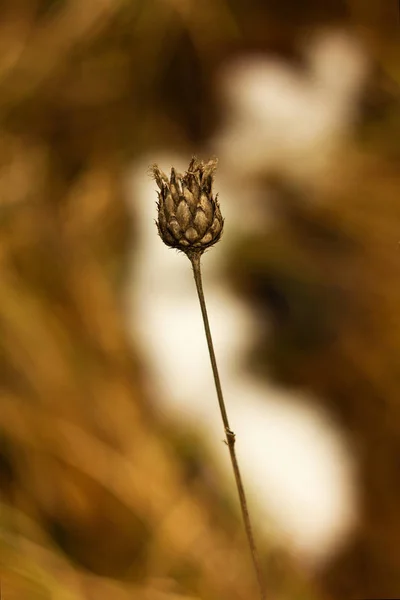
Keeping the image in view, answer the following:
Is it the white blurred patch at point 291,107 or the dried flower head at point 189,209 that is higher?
the white blurred patch at point 291,107

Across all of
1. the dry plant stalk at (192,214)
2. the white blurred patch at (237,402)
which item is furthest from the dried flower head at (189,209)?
the white blurred patch at (237,402)

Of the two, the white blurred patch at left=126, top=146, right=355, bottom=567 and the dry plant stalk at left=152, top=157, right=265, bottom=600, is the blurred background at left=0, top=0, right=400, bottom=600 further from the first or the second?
the dry plant stalk at left=152, top=157, right=265, bottom=600

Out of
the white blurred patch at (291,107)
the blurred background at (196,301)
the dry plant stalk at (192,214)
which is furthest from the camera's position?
the white blurred patch at (291,107)

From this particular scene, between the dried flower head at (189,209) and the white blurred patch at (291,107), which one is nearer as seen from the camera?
the dried flower head at (189,209)

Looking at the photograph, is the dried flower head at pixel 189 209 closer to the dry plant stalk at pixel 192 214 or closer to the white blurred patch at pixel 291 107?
the dry plant stalk at pixel 192 214

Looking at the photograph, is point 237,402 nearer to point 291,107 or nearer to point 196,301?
point 196,301

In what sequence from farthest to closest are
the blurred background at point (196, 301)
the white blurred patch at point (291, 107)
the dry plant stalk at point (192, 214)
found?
the white blurred patch at point (291, 107), the blurred background at point (196, 301), the dry plant stalk at point (192, 214)

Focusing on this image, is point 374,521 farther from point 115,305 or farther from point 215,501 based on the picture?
point 115,305
